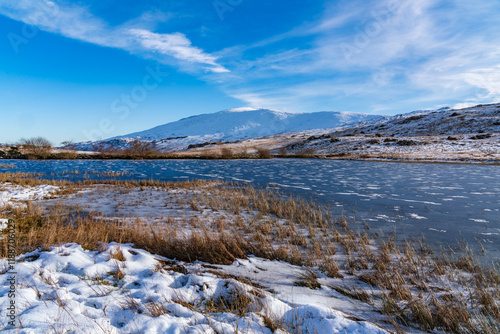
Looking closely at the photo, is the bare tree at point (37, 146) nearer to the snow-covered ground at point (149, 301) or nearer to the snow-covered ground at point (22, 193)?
the snow-covered ground at point (22, 193)

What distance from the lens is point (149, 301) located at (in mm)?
3996

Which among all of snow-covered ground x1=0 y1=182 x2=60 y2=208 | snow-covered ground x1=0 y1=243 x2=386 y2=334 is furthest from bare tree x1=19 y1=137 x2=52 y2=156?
snow-covered ground x1=0 y1=243 x2=386 y2=334

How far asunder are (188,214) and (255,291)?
740 cm

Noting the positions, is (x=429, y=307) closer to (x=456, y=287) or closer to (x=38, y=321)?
(x=456, y=287)

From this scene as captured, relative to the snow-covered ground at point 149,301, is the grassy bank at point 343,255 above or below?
below

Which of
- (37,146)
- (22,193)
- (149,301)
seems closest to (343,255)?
(149,301)

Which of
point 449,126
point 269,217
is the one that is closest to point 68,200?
point 269,217

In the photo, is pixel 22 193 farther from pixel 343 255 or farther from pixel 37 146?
pixel 37 146

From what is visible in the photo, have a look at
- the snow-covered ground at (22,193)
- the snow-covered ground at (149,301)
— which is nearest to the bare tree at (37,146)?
the snow-covered ground at (22,193)

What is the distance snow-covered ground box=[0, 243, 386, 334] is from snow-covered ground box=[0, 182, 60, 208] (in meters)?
10.7

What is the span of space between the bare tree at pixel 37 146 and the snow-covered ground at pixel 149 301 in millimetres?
69753

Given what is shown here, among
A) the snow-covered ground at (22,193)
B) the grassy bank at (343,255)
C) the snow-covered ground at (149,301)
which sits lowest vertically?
the grassy bank at (343,255)

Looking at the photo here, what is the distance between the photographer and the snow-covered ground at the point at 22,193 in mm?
12875

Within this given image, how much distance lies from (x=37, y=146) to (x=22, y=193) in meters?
59.6
